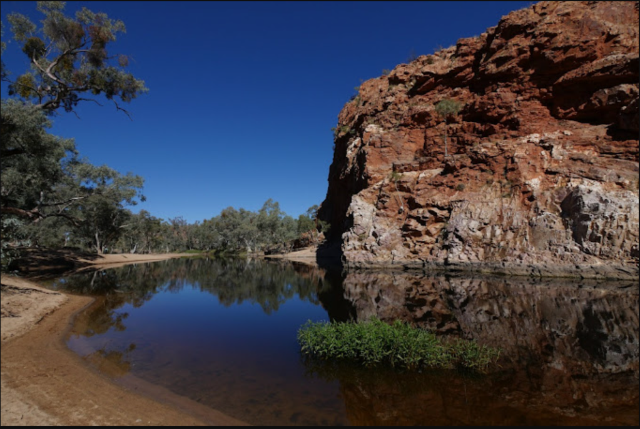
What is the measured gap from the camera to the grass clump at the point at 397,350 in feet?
27.4

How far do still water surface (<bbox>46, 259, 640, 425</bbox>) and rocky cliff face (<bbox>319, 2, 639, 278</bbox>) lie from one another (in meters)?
11.2

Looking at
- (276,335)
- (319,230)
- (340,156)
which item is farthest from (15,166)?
(319,230)

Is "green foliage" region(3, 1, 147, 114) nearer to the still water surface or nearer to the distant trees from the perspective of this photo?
the still water surface

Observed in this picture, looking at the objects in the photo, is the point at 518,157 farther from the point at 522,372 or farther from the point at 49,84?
the point at 49,84

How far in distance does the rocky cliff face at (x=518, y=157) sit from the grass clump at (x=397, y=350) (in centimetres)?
2591

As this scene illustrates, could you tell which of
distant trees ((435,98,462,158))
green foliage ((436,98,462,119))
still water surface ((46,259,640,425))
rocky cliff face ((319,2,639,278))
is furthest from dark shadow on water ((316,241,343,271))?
still water surface ((46,259,640,425))

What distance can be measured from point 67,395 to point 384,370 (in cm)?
694

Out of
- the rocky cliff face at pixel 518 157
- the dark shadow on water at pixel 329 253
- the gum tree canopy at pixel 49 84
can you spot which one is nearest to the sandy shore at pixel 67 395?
the gum tree canopy at pixel 49 84

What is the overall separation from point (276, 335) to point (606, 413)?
381 inches

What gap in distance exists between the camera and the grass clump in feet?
27.4

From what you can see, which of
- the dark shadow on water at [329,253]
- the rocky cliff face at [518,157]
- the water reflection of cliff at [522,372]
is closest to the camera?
the water reflection of cliff at [522,372]

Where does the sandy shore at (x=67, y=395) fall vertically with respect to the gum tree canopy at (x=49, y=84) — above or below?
below

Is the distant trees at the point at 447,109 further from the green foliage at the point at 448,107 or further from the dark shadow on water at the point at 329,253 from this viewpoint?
the dark shadow on water at the point at 329,253

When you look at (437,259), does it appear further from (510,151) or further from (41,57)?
(41,57)
